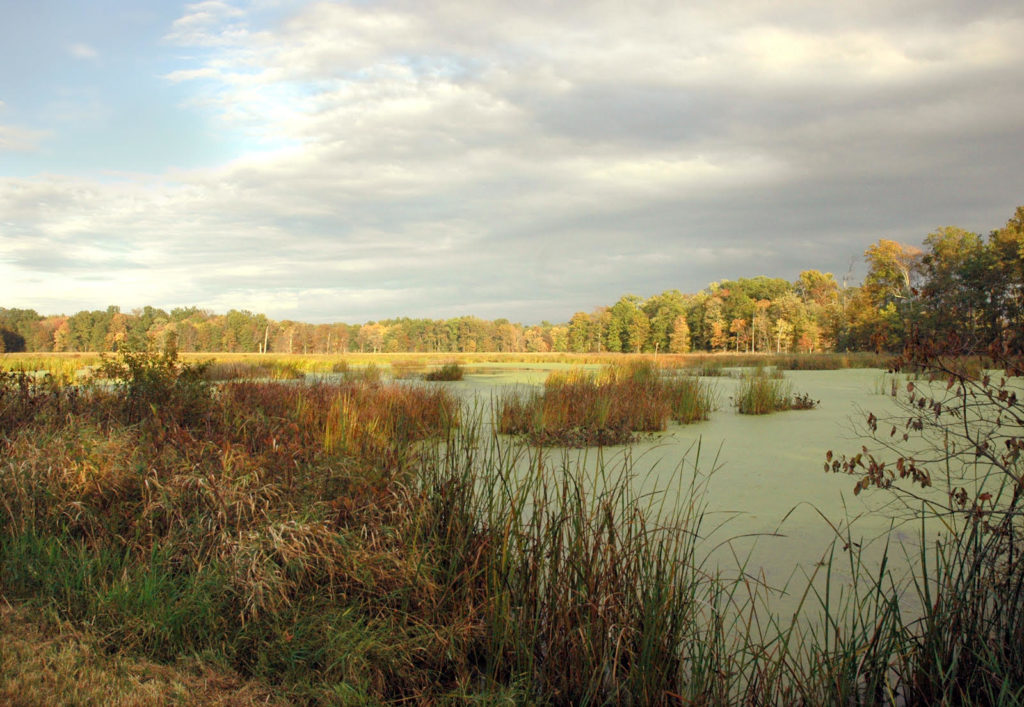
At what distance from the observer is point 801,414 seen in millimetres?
7465

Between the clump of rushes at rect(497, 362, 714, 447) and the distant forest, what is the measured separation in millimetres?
16632

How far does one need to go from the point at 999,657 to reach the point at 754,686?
0.68m

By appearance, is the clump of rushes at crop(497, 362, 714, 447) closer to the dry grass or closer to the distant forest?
the dry grass

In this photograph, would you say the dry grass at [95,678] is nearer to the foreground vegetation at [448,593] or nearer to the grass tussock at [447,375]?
the foreground vegetation at [448,593]

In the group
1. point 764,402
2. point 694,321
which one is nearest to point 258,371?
point 764,402

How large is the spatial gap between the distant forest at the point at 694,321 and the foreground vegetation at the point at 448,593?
69.7ft

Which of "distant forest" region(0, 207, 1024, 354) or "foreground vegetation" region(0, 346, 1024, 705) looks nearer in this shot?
"foreground vegetation" region(0, 346, 1024, 705)

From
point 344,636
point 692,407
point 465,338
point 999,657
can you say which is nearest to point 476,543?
point 344,636

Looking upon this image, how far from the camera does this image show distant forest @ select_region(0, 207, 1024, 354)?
23.3 metres

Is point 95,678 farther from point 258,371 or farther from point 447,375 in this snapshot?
point 258,371


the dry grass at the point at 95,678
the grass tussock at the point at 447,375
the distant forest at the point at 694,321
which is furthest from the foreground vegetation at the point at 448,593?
the distant forest at the point at 694,321

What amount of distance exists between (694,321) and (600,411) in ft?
174

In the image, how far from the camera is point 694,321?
185 ft

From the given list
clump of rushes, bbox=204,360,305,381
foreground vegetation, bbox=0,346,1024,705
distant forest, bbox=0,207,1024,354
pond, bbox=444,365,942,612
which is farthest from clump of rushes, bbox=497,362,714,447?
distant forest, bbox=0,207,1024,354
